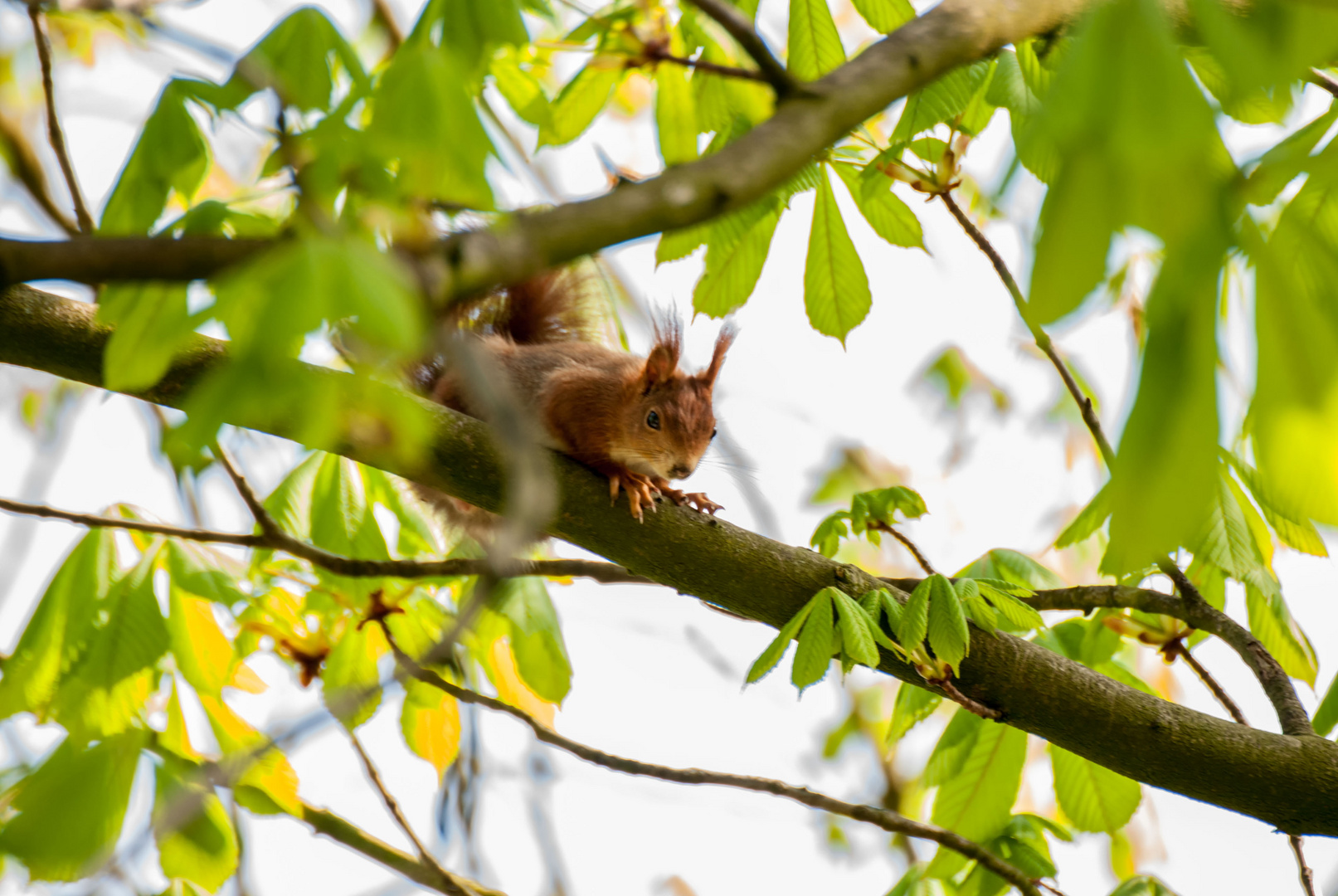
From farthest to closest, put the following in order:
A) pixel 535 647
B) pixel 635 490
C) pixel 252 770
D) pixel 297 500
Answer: pixel 297 500 < pixel 535 647 < pixel 252 770 < pixel 635 490

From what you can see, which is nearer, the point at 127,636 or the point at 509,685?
the point at 127,636

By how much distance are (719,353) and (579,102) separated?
1313 mm

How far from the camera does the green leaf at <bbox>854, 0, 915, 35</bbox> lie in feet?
5.82

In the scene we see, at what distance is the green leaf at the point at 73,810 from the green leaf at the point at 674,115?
4.63ft

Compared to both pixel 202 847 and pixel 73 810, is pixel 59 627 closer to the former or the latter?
pixel 202 847

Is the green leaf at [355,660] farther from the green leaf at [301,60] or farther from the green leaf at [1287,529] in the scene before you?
the green leaf at [1287,529]

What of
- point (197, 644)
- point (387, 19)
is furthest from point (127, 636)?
point (387, 19)

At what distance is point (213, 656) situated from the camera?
2238mm

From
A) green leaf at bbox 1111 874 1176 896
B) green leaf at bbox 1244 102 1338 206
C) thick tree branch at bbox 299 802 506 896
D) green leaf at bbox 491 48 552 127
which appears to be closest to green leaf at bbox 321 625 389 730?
thick tree branch at bbox 299 802 506 896

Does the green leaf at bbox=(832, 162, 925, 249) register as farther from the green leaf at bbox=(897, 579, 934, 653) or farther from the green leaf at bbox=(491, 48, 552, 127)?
the green leaf at bbox=(897, 579, 934, 653)

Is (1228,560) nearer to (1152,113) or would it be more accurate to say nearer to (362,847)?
(1152,113)

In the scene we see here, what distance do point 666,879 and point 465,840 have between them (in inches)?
99.3

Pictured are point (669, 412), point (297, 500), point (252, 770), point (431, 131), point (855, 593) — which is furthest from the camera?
point (669, 412)

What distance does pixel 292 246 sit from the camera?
0.84 m
